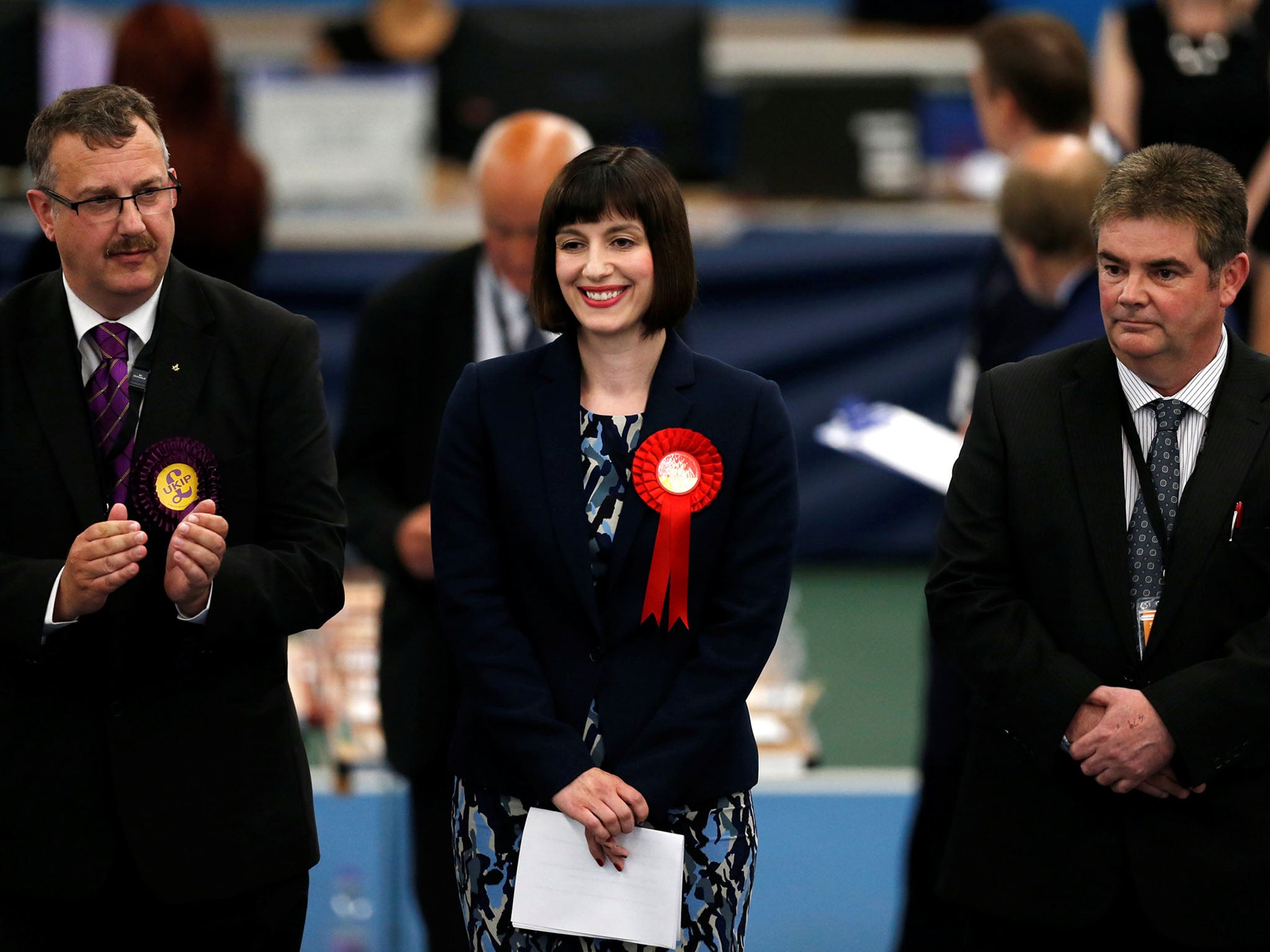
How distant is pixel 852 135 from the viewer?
725cm

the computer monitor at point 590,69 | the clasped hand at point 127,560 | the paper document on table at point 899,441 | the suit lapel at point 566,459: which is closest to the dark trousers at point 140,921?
the clasped hand at point 127,560

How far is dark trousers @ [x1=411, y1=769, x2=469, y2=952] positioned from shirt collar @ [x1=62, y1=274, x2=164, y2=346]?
1330 millimetres

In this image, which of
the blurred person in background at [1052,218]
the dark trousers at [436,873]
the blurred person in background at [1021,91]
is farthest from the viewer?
the blurred person in background at [1021,91]

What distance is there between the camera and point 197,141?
4.23 meters

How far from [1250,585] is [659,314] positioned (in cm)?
91

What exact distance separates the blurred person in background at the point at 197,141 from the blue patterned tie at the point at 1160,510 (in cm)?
232

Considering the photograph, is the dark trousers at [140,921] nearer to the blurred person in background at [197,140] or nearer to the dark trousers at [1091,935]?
the dark trousers at [1091,935]

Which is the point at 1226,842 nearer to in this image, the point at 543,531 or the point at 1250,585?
the point at 1250,585

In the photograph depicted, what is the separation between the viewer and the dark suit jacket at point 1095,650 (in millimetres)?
2410

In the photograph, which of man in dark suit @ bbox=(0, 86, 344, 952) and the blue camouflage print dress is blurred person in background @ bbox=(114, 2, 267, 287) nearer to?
man in dark suit @ bbox=(0, 86, 344, 952)

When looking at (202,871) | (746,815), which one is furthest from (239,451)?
(746,815)

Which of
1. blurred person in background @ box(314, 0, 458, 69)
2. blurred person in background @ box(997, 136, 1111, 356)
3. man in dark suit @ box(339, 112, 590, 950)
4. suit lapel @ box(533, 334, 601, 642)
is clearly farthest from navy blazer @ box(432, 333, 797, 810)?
blurred person in background @ box(314, 0, 458, 69)

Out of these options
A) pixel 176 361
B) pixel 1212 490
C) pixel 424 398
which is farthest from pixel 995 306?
pixel 176 361

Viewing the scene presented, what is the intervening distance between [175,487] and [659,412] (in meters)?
0.67
